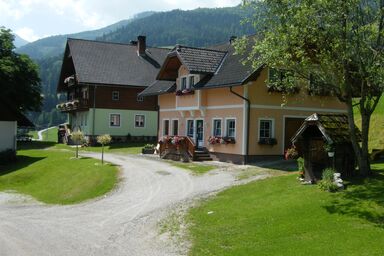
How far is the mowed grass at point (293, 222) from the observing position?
1149 centimetres

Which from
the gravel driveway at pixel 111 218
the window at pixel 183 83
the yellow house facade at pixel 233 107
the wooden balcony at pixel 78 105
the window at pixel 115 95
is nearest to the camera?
the gravel driveway at pixel 111 218

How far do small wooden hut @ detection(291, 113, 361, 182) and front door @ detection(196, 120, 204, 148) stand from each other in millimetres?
13489

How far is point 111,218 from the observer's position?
1683cm

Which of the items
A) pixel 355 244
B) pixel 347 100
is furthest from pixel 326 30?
pixel 355 244

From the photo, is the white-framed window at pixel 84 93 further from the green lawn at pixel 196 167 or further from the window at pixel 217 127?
the green lawn at pixel 196 167

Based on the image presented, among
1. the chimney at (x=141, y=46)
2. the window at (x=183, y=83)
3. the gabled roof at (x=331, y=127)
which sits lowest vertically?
the gabled roof at (x=331, y=127)

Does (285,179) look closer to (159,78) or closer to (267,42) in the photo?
(267,42)

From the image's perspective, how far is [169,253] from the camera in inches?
480

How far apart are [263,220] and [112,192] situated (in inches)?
367

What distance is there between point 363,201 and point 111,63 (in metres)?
41.2

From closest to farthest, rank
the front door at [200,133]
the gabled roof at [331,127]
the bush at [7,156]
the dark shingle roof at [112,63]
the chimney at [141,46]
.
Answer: the gabled roof at [331,127]
the front door at [200,133]
the bush at [7,156]
the dark shingle roof at [112,63]
the chimney at [141,46]

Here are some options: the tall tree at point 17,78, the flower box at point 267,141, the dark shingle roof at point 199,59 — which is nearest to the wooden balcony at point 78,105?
the tall tree at point 17,78

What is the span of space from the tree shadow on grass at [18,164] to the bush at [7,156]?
43 cm

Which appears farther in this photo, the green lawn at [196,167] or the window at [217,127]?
the window at [217,127]
